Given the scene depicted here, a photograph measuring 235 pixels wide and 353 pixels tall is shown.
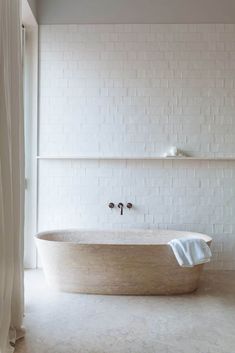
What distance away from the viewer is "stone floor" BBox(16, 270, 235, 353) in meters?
2.39

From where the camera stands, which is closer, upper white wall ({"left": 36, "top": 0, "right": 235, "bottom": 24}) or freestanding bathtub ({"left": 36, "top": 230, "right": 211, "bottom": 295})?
freestanding bathtub ({"left": 36, "top": 230, "right": 211, "bottom": 295})

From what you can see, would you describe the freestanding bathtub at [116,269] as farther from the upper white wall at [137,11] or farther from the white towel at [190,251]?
the upper white wall at [137,11]

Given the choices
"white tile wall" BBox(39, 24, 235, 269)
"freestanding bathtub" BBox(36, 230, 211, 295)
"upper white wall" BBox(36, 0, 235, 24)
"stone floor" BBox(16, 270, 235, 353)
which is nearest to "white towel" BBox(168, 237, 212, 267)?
"freestanding bathtub" BBox(36, 230, 211, 295)

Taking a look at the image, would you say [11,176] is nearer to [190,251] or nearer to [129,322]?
[129,322]

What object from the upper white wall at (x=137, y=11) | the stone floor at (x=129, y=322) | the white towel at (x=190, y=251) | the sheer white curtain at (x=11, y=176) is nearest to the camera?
the sheer white curtain at (x=11, y=176)

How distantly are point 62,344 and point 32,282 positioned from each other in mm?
1513

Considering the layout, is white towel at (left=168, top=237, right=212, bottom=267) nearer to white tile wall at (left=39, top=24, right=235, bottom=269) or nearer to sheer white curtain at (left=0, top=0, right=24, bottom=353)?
white tile wall at (left=39, top=24, right=235, bottom=269)

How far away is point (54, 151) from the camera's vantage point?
442 centimetres

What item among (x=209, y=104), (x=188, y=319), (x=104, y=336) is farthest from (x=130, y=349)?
(x=209, y=104)

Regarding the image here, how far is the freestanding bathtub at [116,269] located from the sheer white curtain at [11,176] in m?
0.82

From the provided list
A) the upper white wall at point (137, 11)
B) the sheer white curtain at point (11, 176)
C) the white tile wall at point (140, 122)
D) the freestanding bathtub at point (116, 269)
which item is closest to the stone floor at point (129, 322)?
the freestanding bathtub at point (116, 269)

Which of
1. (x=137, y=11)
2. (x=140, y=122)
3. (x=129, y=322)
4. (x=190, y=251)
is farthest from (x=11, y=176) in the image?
(x=137, y=11)

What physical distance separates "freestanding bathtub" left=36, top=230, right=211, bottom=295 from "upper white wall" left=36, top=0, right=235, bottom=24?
2.80 meters

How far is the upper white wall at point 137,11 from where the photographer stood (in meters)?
4.36
